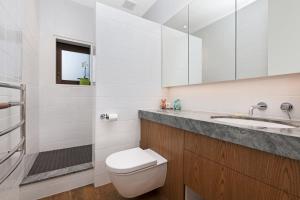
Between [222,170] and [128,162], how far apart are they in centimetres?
71

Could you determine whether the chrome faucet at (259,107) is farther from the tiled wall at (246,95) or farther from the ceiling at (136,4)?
the ceiling at (136,4)

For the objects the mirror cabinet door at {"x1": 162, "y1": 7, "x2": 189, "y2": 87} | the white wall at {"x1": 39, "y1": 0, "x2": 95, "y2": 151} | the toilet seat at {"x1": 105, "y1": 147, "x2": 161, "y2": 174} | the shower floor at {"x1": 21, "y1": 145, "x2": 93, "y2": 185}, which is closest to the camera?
the toilet seat at {"x1": 105, "y1": 147, "x2": 161, "y2": 174}

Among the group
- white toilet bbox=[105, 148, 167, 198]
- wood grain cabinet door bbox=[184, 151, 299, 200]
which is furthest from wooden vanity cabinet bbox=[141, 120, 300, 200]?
white toilet bbox=[105, 148, 167, 198]

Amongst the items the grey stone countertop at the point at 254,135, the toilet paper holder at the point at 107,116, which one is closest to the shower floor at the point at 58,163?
the toilet paper holder at the point at 107,116

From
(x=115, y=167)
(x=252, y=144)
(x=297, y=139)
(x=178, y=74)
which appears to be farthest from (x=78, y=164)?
(x=297, y=139)

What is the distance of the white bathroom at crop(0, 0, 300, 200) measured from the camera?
0.83 metres

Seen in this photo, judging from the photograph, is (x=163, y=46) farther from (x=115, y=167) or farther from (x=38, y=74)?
(x=38, y=74)

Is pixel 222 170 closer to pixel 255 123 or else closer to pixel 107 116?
pixel 255 123

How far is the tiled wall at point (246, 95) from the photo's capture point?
3.29 feet

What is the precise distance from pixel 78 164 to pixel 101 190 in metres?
0.43

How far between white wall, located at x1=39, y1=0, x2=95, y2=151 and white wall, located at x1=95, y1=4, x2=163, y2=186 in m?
0.50

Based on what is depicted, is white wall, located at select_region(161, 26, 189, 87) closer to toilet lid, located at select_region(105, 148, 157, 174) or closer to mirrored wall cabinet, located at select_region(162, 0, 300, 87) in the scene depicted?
mirrored wall cabinet, located at select_region(162, 0, 300, 87)

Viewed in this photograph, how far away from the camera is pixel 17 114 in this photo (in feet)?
3.77

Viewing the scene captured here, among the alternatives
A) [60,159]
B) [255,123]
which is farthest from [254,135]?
[60,159]
